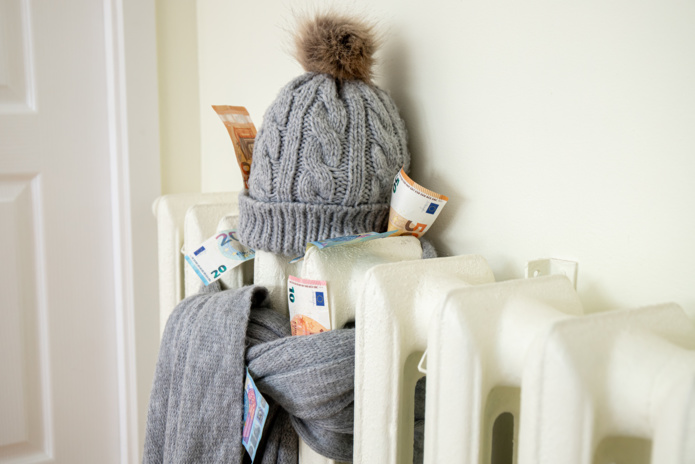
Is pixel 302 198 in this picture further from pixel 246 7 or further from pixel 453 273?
pixel 246 7

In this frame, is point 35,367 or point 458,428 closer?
point 458,428

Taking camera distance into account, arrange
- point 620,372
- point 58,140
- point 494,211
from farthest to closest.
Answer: point 58,140, point 494,211, point 620,372

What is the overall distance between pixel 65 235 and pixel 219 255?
58 centimetres

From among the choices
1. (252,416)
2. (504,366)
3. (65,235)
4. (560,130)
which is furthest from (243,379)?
(65,235)

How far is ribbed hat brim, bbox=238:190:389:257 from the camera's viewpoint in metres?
0.58

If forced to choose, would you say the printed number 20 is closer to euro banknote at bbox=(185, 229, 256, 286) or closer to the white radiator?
euro banknote at bbox=(185, 229, 256, 286)

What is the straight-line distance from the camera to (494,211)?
Result: 0.58 metres

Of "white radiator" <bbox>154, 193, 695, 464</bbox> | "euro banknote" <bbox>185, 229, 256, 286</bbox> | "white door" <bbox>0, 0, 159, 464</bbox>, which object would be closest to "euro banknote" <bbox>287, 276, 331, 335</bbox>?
"white radiator" <bbox>154, 193, 695, 464</bbox>

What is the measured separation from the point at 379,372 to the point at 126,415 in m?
0.94

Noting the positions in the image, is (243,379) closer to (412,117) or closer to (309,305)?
(309,305)

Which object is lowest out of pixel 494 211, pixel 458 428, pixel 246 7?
pixel 458 428

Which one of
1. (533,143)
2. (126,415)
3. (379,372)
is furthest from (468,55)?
(126,415)

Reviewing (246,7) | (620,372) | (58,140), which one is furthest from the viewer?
(58,140)

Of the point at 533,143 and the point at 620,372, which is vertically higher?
the point at 533,143
